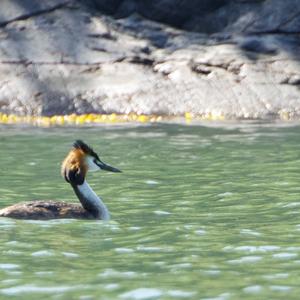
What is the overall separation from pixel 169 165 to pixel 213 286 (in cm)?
709

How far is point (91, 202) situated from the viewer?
11.4 meters

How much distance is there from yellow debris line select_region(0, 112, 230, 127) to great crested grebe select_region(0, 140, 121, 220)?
351 inches

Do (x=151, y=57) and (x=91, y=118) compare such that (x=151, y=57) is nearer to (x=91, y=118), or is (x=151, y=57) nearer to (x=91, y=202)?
(x=91, y=118)

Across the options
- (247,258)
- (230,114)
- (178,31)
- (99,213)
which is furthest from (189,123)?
(247,258)

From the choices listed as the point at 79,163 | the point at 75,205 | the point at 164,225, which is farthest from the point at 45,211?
the point at 164,225

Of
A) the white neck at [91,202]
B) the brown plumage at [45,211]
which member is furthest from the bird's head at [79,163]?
the brown plumage at [45,211]

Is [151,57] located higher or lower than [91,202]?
higher

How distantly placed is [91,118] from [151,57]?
219 cm

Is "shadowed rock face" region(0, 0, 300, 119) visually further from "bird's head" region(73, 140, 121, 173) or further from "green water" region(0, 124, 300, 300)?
"bird's head" region(73, 140, 121, 173)

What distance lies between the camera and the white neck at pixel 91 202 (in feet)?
37.2

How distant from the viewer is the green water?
848 centimetres

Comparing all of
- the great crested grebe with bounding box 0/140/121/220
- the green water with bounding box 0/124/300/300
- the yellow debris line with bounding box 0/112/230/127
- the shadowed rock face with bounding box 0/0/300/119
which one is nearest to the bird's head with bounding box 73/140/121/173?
the great crested grebe with bounding box 0/140/121/220

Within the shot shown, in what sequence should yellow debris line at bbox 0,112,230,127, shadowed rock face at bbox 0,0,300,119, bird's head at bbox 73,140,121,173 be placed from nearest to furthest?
1. bird's head at bbox 73,140,121,173
2. yellow debris line at bbox 0,112,230,127
3. shadowed rock face at bbox 0,0,300,119

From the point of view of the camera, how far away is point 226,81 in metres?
22.0
